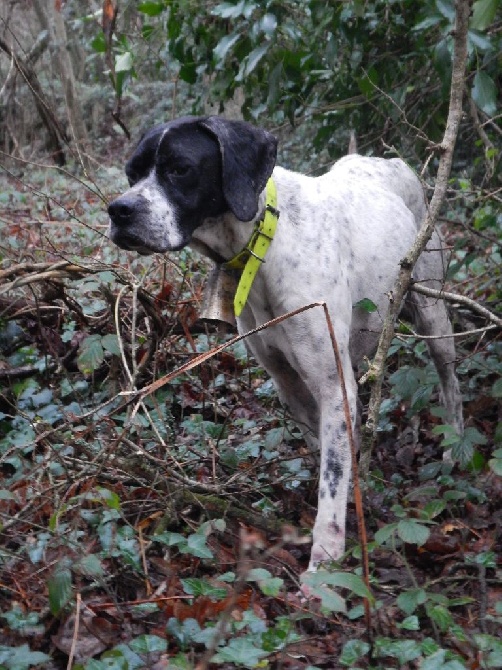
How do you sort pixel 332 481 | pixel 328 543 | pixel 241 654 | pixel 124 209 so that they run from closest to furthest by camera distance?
pixel 241 654
pixel 124 209
pixel 328 543
pixel 332 481

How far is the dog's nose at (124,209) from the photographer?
3502mm

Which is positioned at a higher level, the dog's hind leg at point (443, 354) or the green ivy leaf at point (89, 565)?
the green ivy leaf at point (89, 565)

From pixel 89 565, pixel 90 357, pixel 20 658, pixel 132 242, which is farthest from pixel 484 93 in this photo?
pixel 20 658

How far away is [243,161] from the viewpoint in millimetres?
3721

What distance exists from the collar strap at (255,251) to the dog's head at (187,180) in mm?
123

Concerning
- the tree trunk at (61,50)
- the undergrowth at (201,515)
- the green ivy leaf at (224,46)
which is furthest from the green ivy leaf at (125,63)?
the tree trunk at (61,50)

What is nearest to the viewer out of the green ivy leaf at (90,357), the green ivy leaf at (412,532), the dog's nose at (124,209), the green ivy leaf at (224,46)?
the green ivy leaf at (412,532)

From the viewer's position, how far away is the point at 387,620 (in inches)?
120

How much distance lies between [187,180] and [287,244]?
516 millimetres

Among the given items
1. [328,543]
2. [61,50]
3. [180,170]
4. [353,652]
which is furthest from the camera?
[61,50]

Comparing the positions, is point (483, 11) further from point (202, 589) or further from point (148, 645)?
point (148, 645)

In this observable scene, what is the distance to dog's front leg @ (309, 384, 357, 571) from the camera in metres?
3.79

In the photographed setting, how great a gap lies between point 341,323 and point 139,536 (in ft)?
3.96

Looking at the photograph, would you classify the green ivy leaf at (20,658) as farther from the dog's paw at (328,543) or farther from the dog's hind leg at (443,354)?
the dog's hind leg at (443,354)
